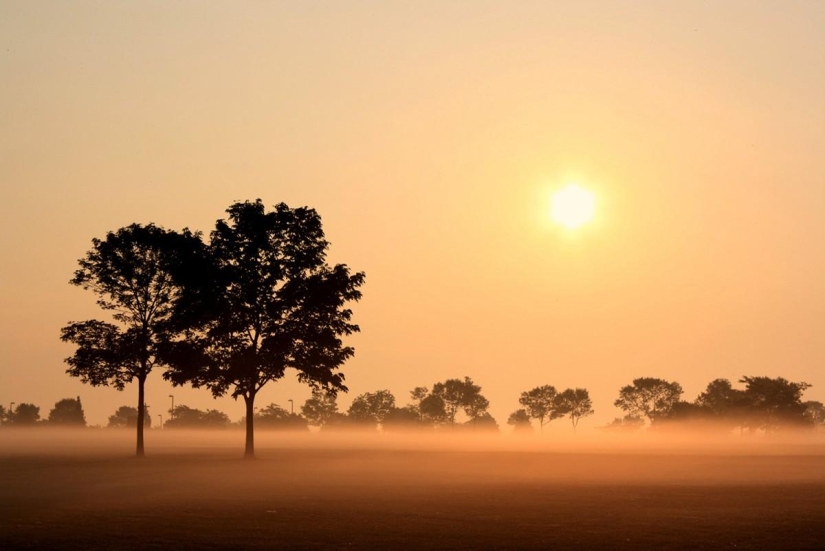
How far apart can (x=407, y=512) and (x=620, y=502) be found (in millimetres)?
10354

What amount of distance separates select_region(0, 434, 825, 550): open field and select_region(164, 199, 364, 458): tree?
13.6 metres

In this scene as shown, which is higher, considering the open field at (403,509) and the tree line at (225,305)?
the tree line at (225,305)

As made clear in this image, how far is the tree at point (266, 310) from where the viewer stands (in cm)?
7588

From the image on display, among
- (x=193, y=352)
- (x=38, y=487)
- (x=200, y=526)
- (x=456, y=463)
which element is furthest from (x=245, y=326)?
(x=200, y=526)

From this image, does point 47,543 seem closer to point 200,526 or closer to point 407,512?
point 200,526

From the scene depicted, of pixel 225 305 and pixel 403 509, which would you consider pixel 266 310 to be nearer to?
pixel 225 305

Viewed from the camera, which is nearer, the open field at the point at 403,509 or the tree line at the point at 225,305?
the open field at the point at 403,509

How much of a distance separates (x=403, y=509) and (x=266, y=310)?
41705 millimetres

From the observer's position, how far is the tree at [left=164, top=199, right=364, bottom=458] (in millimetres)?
75875

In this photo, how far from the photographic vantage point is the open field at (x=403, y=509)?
28.2 meters

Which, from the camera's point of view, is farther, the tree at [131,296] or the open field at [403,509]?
the tree at [131,296]

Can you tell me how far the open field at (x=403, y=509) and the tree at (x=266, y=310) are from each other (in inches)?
537

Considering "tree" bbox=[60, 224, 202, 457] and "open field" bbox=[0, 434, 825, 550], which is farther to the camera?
"tree" bbox=[60, 224, 202, 457]

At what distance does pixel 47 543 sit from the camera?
2691 centimetres
